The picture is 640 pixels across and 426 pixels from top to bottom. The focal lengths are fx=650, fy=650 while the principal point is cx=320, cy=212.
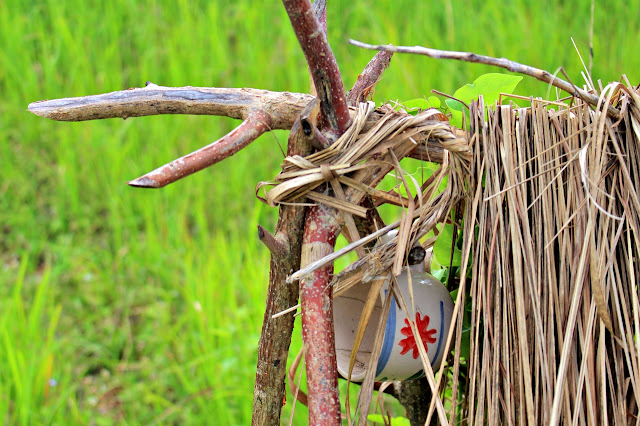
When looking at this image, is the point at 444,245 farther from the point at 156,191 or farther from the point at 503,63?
the point at 156,191

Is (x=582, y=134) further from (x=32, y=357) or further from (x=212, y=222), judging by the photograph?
(x=212, y=222)

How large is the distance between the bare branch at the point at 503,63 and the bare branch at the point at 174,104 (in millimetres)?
136

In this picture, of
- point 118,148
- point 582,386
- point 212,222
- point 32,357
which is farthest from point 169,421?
point 582,386

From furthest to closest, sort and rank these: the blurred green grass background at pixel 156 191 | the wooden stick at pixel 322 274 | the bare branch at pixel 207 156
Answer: the blurred green grass background at pixel 156 191, the wooden stick at pixel 322 274, the bare branch at pixel 207 156

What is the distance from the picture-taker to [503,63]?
23.7 inches

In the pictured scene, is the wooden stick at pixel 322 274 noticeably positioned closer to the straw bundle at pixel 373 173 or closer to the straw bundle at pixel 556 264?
the straw bundle at pixel 373 173

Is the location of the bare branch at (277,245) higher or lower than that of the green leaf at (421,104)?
lower

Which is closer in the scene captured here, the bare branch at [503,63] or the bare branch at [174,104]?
the bare branch at [503,63]

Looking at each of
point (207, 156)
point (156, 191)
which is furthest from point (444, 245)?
point (156, 191)

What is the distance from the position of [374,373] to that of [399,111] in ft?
0.98

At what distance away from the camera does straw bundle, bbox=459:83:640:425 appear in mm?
676

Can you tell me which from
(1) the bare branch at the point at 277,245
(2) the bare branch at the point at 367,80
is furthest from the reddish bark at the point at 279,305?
(2) the bare branch at the point at 367,80

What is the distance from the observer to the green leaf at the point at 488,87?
75cm

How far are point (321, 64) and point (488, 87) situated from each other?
0.23 m
